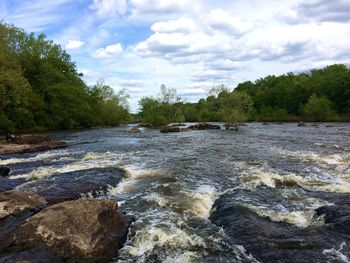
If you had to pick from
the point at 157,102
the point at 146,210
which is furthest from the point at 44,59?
the point at 146,210

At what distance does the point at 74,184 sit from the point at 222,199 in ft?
23.8

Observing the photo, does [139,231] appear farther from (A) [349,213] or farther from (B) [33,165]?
(B) [33,165]

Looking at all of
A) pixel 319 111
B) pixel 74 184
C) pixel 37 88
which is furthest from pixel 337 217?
pixel 319 111

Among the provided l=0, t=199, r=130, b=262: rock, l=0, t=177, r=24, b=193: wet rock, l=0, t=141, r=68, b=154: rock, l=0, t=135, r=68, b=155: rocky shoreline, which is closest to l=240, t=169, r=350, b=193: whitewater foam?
l=0, t=199, r=130, b=262: rock

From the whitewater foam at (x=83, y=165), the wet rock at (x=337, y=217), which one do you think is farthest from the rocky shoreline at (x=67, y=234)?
the whitewater foam at (x=83, y=165)

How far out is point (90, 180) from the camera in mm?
17500

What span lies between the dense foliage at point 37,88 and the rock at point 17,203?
138ft

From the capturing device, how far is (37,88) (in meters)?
71.9

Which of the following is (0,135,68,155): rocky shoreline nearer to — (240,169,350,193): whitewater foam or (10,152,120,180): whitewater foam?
(10,152,120,180): whitewater foam

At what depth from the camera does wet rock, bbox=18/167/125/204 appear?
1458 cm

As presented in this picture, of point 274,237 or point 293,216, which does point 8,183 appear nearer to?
point 274,237

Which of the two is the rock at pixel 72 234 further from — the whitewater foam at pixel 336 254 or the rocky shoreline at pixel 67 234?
the whitewater foam at pixel 336 254

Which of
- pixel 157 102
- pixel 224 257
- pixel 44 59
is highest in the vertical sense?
pixel 44 59

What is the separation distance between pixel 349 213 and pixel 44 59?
77.9 meters
